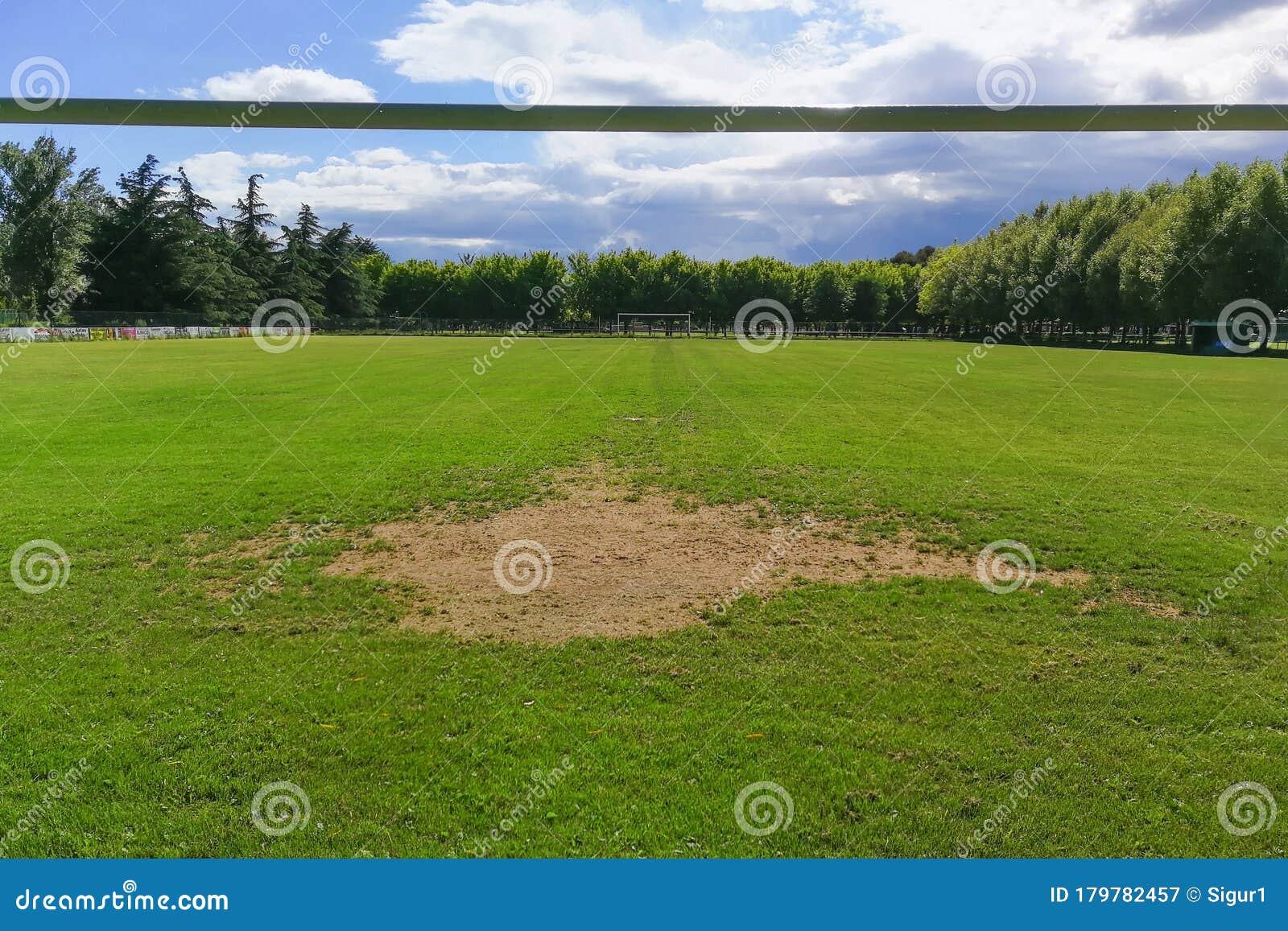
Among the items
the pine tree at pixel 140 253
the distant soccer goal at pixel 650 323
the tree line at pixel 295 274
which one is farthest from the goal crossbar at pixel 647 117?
the distant soccer goal at pixel 650 323

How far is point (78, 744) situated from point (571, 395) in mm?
20137

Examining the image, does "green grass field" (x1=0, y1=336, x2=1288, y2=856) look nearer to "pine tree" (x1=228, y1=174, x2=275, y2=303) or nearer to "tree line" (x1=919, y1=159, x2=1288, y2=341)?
"tree line" (x1=919, y1=159, x2=1288, y2=341)

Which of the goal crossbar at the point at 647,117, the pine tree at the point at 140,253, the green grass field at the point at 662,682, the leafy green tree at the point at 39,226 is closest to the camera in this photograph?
the goal crossbar at the point at 647,117

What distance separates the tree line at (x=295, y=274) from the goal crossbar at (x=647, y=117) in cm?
4235

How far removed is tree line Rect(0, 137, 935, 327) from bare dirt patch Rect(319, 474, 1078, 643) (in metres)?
37.0

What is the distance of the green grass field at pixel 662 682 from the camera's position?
156 inches

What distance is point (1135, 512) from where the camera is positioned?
10.5 m

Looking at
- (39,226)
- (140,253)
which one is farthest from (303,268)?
(39,226)

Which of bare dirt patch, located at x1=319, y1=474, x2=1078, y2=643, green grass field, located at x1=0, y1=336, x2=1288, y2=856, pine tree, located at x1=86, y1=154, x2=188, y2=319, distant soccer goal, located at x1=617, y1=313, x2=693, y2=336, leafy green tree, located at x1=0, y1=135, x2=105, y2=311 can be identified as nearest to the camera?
green grass field, located at x1=0, y1=336, x2=1288, y2=856

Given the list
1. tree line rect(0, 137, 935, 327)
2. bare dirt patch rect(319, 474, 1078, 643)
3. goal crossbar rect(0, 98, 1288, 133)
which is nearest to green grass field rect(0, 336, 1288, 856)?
bare dirt patch rect(319, 474, 1078, 643)

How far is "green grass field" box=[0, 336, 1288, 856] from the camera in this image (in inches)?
156

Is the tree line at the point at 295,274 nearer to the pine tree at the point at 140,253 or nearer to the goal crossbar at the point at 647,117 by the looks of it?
the pine tree at the point at 140,253

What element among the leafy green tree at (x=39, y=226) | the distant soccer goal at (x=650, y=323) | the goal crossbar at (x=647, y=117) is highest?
the distant soccer goal at (x=650, y=323)

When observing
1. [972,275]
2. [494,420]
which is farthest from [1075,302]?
[494,420]
